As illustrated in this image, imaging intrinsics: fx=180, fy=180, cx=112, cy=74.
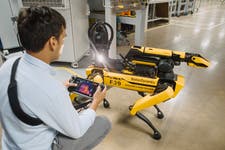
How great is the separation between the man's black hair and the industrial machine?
2.97 feet

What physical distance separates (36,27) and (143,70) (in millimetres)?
1188

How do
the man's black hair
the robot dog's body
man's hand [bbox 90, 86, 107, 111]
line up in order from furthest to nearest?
1. the robot dog's body
2. man's hand [bbox 90, 86, 107, 111]
3. the man's black hair

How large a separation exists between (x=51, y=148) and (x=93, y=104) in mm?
304

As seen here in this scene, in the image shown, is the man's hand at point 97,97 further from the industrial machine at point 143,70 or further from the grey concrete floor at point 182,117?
the grey concrete floor at point 182,117

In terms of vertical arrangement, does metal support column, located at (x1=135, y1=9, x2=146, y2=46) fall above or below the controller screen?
above

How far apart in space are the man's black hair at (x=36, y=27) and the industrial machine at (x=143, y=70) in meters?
0.90

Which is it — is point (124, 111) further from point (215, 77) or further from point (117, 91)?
point (215, 77)

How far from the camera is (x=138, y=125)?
5.65ft

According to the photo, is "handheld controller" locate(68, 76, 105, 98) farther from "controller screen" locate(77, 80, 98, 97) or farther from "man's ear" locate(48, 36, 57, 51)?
"man's ear" locate(48, 36, 57, 51)

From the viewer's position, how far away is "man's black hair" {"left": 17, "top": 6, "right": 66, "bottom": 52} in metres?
0.64

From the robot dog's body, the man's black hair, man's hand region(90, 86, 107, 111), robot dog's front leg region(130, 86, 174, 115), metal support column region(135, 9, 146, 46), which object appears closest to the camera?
the man's black hair

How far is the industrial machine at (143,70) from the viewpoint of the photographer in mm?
1494

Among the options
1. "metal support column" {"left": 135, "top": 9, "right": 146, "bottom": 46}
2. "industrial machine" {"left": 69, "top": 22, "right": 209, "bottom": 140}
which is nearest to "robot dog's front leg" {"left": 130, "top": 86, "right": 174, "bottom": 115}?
"industrial machine" {"left": 69, "top": 22, "right": 209, "bottom": 140}

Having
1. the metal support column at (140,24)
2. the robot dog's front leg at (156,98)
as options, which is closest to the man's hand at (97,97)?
the robot dog's front leg at (156,98)
